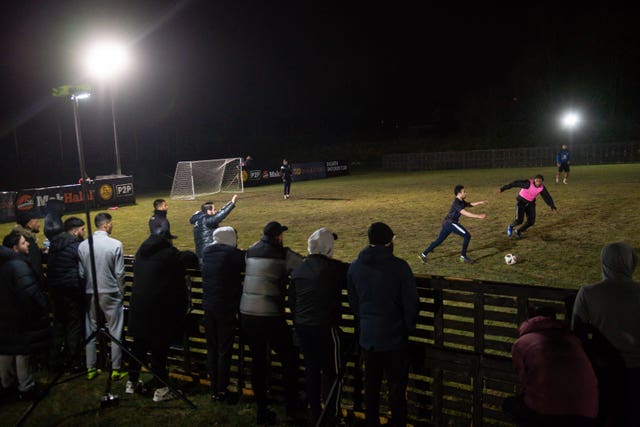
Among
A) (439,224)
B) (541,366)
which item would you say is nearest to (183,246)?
(439,224)

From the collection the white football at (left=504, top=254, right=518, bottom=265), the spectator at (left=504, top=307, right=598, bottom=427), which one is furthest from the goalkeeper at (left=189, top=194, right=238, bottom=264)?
the spectator at (left=504, top=307, right=598, bottom=427)

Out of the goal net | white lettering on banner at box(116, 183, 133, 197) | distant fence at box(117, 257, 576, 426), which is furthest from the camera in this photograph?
the goal net

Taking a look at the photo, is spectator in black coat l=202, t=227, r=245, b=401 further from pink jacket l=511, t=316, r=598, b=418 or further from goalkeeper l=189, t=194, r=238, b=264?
goalkeeper l=189, t=194, r=238, b=264

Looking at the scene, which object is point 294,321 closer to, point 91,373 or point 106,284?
point 106,284

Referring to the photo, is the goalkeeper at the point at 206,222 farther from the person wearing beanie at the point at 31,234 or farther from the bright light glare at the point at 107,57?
the bright light glare at the point at 107,57

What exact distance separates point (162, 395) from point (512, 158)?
46.4 meters

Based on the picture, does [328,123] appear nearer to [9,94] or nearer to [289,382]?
[9,94]

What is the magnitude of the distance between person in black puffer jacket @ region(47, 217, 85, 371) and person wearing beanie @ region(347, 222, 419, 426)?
12.7 feet

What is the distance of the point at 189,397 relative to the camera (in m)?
5.69

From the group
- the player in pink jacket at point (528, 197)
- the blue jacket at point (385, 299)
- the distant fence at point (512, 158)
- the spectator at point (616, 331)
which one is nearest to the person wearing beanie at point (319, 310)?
the blue jacket at point (385, 299)

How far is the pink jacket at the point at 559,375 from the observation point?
10.6 ft

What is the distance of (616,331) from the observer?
355cm

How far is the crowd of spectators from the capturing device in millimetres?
3432

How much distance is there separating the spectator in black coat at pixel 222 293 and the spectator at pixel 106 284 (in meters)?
1.44
